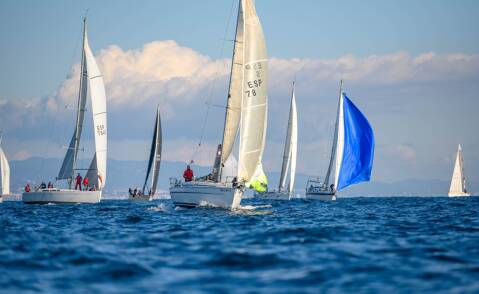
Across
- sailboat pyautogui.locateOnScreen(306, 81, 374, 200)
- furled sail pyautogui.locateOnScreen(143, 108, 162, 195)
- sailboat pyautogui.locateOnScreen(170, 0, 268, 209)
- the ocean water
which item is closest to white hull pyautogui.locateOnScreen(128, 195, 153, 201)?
furled sail pyautogui.locateOnScreen(143, 108, 162, 195)

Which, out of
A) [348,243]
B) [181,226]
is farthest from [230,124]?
[348,243]

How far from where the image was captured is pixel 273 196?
9331 cm

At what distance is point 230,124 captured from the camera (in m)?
44.0

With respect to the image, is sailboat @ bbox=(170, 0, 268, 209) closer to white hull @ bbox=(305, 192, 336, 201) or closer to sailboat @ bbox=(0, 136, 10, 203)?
white hull @ bbox=(305, 192, 336, 201)

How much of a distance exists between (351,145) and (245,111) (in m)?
30.4

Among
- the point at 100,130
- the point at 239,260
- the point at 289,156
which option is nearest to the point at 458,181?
the point at 289,156

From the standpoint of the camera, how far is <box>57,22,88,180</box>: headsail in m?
59.8

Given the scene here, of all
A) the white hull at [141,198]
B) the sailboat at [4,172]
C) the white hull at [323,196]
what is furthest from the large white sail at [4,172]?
the white hull at [323,196]

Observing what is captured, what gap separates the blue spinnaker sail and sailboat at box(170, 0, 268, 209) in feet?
90.3

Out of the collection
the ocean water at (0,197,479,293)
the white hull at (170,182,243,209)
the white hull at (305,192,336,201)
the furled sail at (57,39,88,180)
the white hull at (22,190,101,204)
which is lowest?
the ocean water at (0,197,479,293)

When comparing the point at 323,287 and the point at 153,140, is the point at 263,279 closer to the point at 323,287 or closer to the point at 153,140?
the point at 323,287

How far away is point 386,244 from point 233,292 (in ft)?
29.2

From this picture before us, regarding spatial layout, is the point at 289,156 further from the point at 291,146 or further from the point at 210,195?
the point at 210,195

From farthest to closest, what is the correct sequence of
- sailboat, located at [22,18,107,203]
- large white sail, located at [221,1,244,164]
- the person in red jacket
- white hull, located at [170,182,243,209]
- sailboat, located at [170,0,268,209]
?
sailboat, located at [22,18,107,203]
the person in red jacket
large white sail, located at [221,1,244,164]
sailboat, located at [170,0,268,209]
white hull, located at [170,182,243,209]
